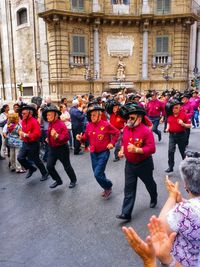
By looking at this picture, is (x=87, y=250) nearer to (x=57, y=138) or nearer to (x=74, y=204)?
(x=74, y=204)

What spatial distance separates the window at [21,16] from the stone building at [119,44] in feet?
11.9

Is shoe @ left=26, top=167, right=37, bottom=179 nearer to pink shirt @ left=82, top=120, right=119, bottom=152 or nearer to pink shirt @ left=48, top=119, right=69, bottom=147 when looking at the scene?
pink shirt @ left=48, top=119, right=69, bottom=147

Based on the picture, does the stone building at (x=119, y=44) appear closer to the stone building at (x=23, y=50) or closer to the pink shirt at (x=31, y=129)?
the stone building at (x=23, y=50)

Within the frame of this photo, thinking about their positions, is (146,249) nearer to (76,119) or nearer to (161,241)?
(161,241)

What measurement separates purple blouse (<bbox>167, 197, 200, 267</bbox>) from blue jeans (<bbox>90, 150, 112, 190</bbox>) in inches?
135

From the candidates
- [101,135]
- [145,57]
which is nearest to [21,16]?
[145,57]

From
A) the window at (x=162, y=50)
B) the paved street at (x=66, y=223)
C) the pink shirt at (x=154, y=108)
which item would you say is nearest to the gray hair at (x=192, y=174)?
the paved street at (x=66, y=223)

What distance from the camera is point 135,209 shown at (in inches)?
210

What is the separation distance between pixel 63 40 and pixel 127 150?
753 inches

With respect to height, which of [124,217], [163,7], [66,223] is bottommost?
[66,223]

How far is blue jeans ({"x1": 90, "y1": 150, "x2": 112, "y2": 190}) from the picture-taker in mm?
5625

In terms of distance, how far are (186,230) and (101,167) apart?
3.59 meters

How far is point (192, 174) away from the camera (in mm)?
2285

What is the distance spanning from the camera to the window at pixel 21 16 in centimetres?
2466
